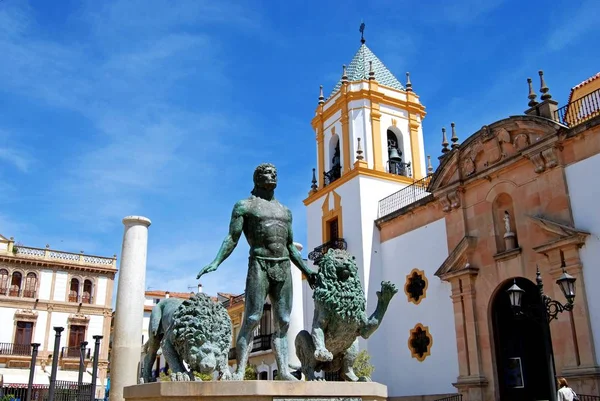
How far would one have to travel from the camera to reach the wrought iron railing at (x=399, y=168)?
21516 millimetres

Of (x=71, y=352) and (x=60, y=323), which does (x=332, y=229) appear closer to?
(x=71, y=352)

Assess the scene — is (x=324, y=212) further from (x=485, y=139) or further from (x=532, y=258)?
(x=532, y=258)

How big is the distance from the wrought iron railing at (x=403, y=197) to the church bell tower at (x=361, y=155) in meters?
0.28

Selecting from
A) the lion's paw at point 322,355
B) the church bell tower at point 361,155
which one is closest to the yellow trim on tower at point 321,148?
the church bell tower at point 361,155

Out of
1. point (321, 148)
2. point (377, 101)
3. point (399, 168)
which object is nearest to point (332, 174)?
point (321, 148)

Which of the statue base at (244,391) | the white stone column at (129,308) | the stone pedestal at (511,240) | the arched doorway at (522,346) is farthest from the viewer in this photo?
the stone pedestal at (511,240)

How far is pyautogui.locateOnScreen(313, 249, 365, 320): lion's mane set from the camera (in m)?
5.60

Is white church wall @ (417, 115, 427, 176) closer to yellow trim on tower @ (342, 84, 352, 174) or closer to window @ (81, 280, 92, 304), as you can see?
yellow trim on tower @ (342, 84, 352, 174)

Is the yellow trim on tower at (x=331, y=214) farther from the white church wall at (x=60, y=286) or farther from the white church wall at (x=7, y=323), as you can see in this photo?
the white church wall at (x=7, y=323)

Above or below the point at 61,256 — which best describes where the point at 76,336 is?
below

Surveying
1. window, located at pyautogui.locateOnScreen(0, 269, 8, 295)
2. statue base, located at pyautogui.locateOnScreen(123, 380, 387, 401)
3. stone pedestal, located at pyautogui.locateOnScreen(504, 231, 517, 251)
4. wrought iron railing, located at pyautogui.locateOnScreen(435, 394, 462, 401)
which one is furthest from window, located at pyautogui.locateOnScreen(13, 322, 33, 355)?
statue base, located at pyautogui.locateOnScreen(123, 380, 387, 401)

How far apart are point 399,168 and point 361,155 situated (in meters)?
→ 1.68

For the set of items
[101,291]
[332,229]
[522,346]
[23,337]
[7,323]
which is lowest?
[522,346]

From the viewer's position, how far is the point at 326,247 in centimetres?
2097
